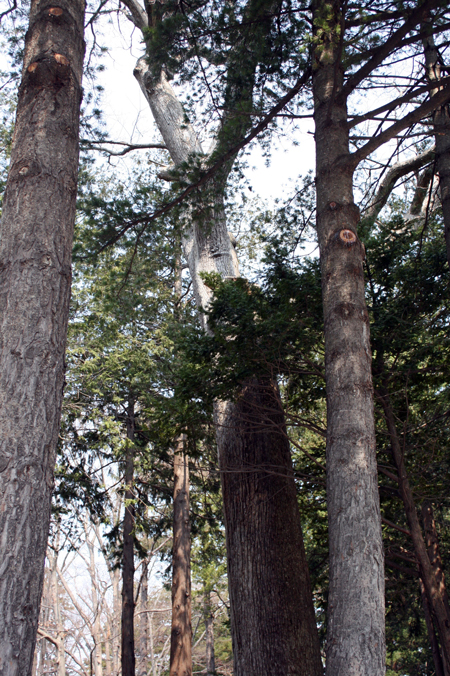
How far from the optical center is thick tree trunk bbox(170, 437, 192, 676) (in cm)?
1057

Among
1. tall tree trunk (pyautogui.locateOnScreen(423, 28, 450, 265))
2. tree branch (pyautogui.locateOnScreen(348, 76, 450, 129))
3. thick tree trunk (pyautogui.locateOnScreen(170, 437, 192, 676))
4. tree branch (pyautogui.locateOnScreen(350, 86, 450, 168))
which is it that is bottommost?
thick tree trunk (pyautogui.locateOnScreen(170, 437, 192, 676))

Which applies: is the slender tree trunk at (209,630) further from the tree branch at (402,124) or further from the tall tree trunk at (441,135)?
the tree branch at (402,124)

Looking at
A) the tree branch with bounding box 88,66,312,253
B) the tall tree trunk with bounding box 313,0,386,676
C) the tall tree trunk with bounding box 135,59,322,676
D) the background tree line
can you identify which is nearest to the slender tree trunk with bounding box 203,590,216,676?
the background tree line

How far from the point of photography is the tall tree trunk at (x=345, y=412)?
3.02 m

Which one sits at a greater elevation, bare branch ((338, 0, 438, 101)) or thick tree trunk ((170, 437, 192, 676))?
bare branch ((338, 0, 438, 101))

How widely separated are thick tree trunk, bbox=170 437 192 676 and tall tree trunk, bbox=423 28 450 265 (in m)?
6.61

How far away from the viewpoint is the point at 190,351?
5.96 metres

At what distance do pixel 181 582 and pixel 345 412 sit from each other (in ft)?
30.7

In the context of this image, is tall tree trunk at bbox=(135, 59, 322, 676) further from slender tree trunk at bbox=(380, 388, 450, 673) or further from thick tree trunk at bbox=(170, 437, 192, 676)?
thick tree trunk at bbox=(170, 437, 192, 676)

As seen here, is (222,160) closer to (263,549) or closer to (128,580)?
(263,549)

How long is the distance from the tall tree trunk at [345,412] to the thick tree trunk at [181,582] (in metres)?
6.74

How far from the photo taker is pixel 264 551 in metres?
5.23

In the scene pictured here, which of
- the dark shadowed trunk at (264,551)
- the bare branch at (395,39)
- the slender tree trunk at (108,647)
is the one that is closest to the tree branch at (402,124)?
the bare branch at (395,39)

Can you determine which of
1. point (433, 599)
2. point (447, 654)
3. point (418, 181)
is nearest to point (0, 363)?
point (433, 599)
